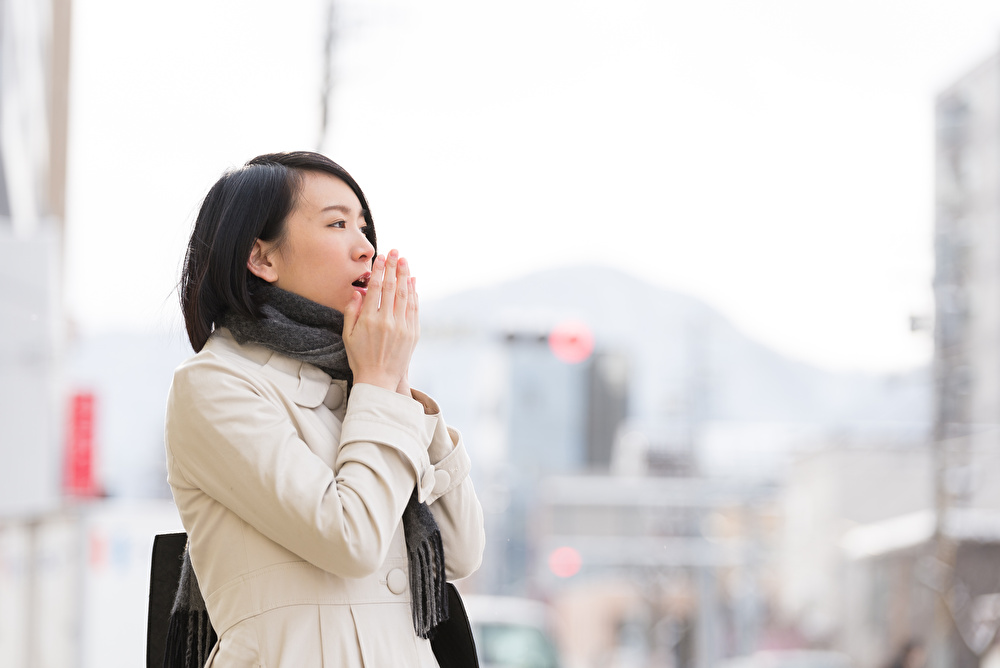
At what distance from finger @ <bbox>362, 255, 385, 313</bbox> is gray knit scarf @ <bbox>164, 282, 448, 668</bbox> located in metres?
0.07

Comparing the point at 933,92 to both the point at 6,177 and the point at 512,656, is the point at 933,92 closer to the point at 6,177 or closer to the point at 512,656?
the point at 512,656

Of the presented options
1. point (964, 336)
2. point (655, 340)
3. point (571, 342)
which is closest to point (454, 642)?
point (964, 336)

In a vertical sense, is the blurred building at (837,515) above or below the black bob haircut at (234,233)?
below

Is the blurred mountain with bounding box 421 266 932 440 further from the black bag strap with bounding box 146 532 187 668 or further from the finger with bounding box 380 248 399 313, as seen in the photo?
the finger with bounding box 380 248 399 313

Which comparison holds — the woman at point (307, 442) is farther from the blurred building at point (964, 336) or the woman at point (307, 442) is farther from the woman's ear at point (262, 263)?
the blurred building at point (964, 336)

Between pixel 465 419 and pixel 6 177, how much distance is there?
37.0m

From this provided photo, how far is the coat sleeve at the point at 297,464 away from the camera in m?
1.02

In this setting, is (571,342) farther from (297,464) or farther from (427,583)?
(297,464)

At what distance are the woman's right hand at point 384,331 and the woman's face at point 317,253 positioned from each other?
77 mm

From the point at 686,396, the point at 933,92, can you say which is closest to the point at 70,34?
the point at 933,92

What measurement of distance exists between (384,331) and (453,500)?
0.69 ft

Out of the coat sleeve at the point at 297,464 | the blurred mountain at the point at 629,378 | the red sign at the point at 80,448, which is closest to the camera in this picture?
the coat sleeve at the point at 297,464

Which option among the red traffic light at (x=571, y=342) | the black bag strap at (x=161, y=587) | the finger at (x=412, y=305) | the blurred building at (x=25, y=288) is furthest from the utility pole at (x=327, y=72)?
the red traffic light at (x=571, y=342)

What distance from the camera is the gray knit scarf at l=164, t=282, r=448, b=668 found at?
1133 mm
